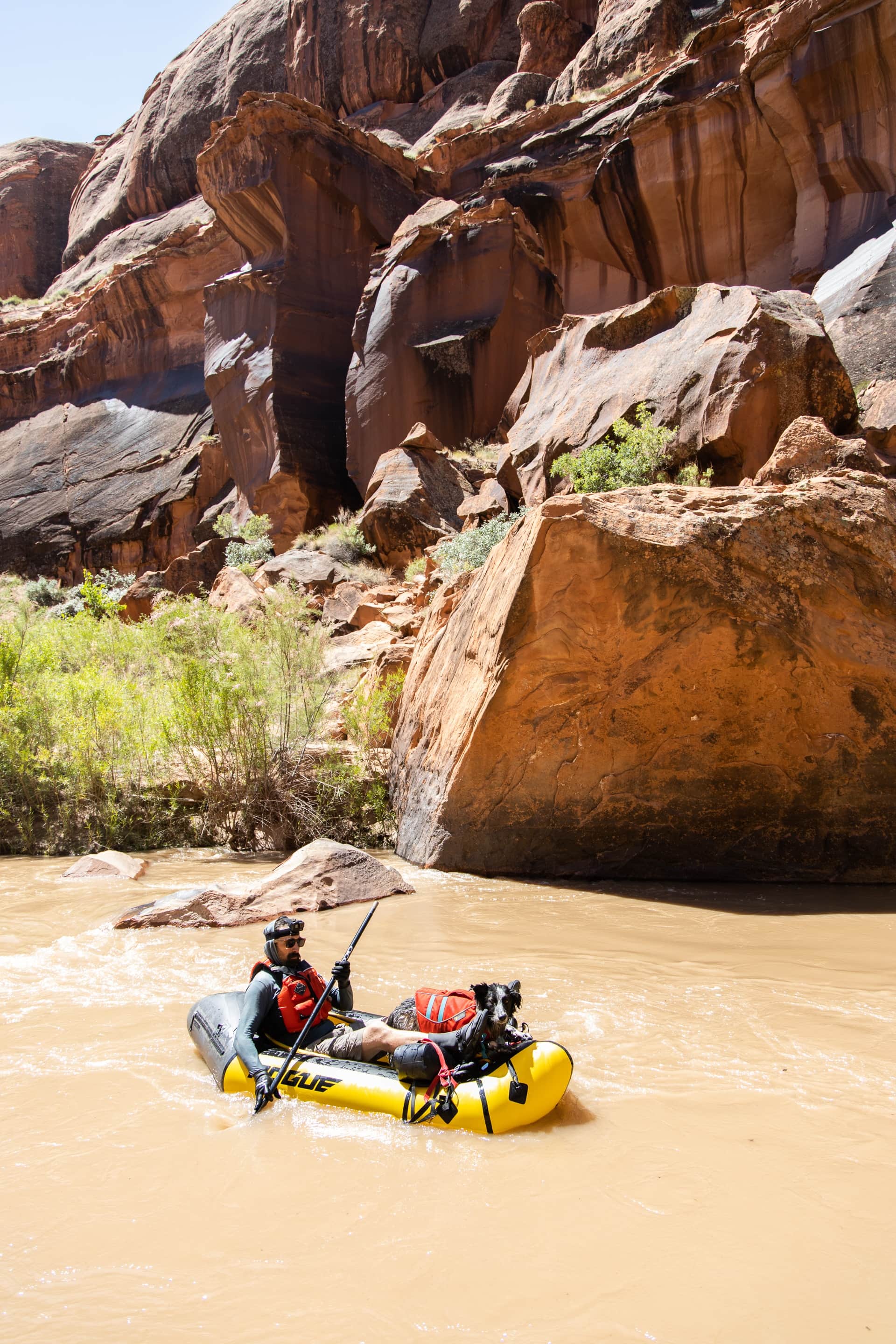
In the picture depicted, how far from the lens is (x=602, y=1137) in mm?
3158

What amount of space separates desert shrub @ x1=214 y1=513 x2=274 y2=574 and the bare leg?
616 inches

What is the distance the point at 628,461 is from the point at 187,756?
6207 millimetres

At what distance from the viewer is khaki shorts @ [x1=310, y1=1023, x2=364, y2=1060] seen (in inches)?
151

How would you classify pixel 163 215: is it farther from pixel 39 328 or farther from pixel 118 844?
pixel 118 844

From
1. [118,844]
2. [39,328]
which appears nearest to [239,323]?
[39,328]

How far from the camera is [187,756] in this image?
9539 millimetres

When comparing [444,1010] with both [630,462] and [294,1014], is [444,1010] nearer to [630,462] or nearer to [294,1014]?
[294,1014]

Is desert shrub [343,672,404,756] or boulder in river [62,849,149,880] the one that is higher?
desert shrub [343,672,404,756]

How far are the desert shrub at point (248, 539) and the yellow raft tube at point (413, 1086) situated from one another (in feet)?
51.1

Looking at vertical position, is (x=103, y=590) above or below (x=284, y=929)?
above

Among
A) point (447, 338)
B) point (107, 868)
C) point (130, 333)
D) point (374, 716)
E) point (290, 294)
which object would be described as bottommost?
point (107, 868)

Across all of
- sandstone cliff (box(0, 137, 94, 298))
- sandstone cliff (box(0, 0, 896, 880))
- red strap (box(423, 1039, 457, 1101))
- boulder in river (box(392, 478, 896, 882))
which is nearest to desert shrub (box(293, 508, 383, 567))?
sandstone cliff (box(0, 0, 896, 880))

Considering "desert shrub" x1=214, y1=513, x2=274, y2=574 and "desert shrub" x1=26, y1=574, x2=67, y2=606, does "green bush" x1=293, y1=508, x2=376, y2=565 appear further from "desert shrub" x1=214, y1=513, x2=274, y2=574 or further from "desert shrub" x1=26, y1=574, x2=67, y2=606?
"desert shrub" x1=26, y1=574, x2=67, y2=606

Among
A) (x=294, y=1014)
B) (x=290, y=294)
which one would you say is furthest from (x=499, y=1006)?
(x=290, y=294)
